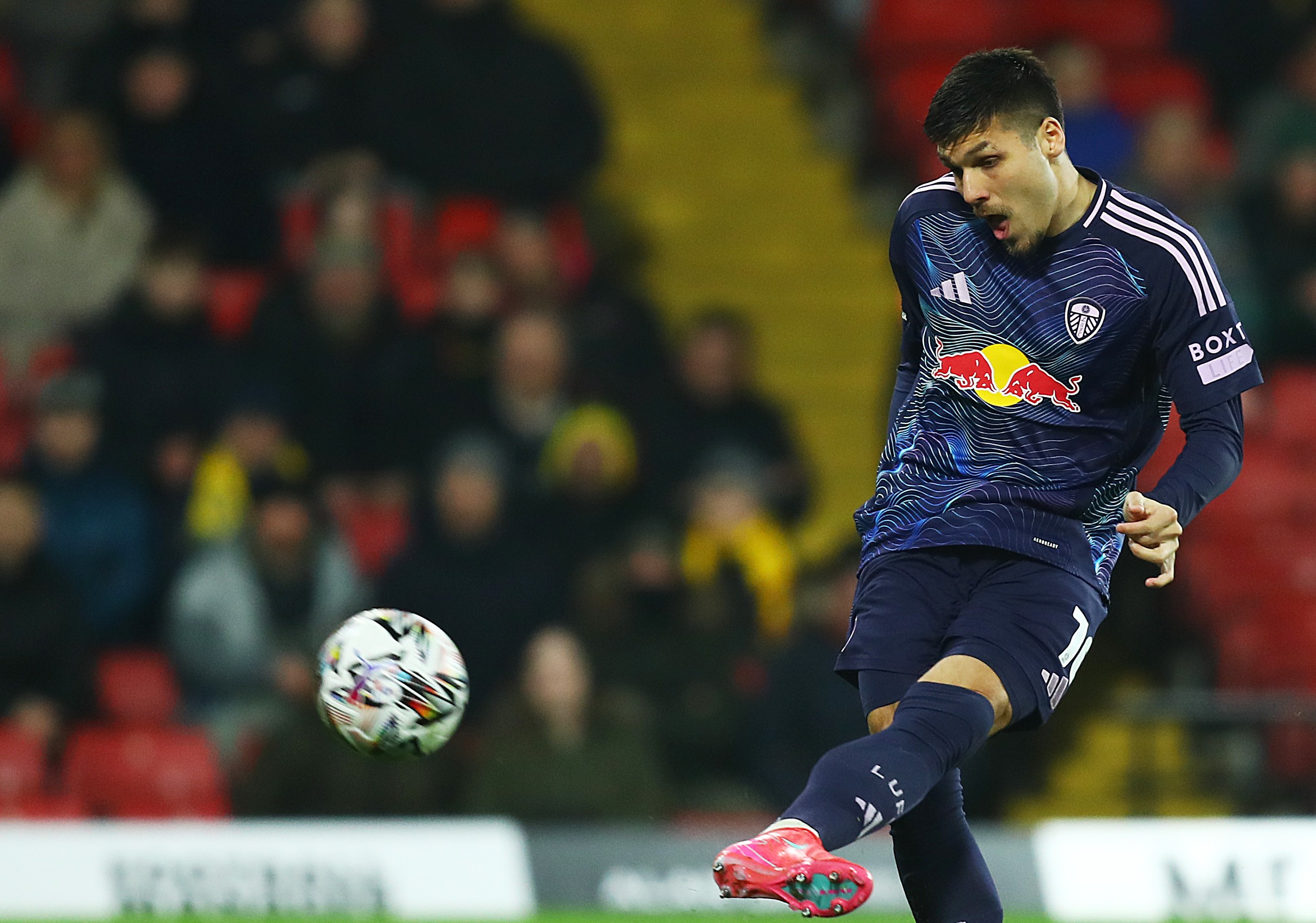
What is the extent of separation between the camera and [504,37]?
35.5 ft

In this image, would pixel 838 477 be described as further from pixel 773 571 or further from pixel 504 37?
pixel 504 37

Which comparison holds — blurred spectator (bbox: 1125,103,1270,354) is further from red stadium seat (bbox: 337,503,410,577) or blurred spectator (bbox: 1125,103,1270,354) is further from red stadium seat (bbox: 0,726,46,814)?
red stadium seat (bbox: 0,726,46,814)

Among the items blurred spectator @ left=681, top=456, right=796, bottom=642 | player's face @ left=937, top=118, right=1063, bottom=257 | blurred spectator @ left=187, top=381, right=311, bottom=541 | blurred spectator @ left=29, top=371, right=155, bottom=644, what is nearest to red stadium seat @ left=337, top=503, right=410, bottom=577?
blurred spectator @ left=187, top=381, right=311, bottom=541

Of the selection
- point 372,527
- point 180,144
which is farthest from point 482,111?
point 372,527

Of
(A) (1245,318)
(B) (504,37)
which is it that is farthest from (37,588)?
(A) (1245,318)

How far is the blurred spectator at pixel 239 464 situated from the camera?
908cm

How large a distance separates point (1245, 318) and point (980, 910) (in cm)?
633

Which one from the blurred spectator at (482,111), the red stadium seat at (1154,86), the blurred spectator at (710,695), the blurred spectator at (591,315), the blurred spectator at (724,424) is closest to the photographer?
the blurred spectator at (710,695)

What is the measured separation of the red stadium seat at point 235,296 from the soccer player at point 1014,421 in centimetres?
590

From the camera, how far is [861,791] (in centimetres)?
394

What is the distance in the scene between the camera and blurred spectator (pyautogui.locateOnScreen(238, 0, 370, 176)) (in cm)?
1049

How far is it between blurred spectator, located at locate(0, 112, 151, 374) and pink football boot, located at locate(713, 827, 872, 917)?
7.17 metres

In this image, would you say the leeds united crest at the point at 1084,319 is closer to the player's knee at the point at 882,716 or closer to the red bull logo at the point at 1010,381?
the red bull logo at the point at 1010,381

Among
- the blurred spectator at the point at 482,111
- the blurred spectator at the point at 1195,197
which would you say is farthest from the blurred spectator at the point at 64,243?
the blurred spectator at the point at 1195,197
